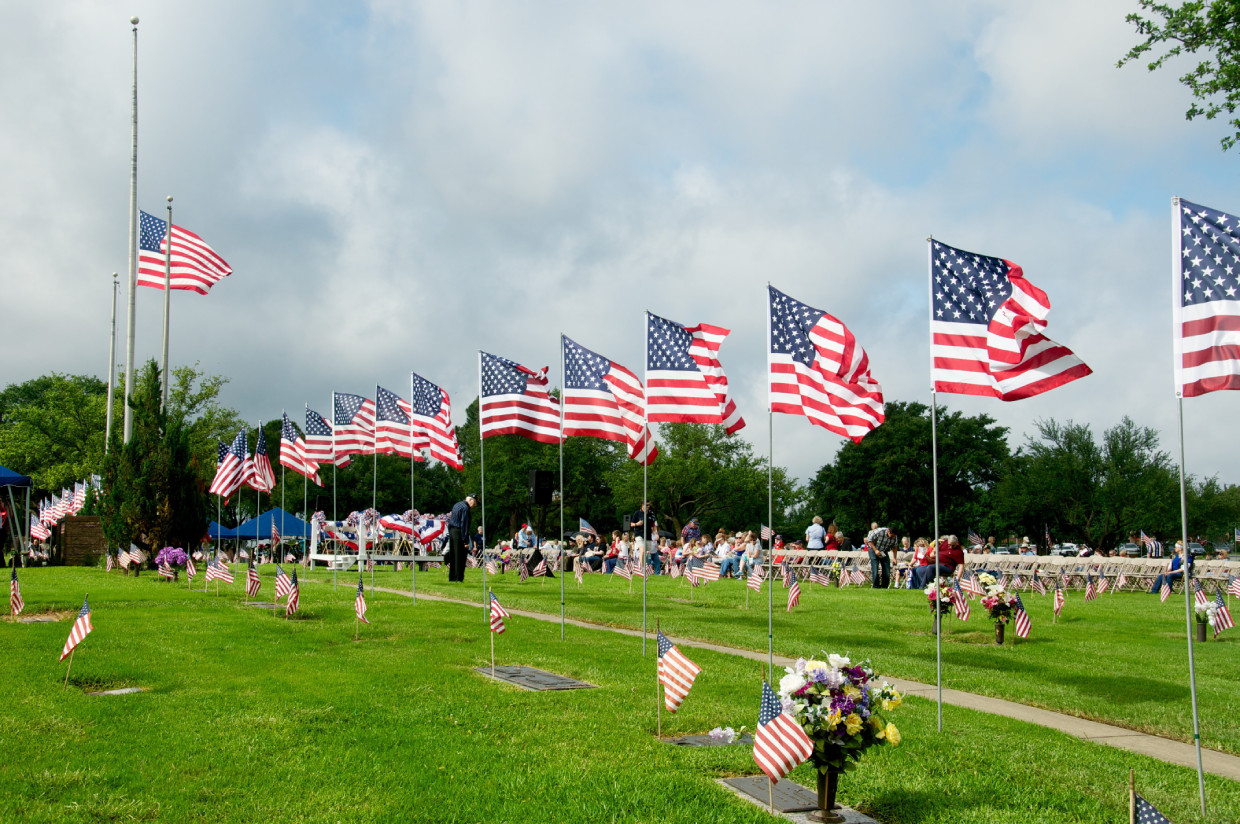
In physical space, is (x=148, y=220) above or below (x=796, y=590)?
above

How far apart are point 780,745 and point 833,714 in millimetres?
392

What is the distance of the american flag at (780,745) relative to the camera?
19.2ft

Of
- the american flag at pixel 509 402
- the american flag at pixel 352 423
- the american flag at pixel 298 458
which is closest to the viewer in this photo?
the american flag at pixel 509 402

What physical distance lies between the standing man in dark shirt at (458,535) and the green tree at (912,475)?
52.8 meters

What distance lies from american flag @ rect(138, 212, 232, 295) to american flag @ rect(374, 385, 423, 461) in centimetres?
842

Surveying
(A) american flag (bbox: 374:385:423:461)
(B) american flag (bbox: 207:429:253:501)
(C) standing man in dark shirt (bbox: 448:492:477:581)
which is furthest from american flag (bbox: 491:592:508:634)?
(B) american flag (bbox: 207:429:253:501)

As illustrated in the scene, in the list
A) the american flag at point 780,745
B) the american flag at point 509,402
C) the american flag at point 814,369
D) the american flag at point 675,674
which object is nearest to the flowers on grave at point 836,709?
the american flag at point 780,745

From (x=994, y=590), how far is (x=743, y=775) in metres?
9.74

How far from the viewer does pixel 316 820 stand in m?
5.96

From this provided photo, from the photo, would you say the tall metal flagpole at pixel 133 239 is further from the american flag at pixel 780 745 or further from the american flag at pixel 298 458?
the american flag at pixel 780 745

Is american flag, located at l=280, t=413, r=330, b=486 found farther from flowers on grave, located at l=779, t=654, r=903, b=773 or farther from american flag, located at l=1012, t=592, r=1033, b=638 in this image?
flowers on grave, located at l=779, t=654, r=903, b=773

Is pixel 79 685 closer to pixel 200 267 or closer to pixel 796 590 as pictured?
pixel 796 590

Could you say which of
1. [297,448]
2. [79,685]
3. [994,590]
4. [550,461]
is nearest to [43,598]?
[79,685]

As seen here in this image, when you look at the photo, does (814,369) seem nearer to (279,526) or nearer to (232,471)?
(232,471)
